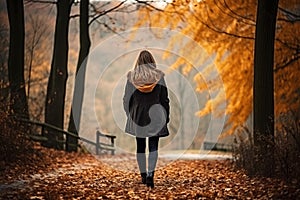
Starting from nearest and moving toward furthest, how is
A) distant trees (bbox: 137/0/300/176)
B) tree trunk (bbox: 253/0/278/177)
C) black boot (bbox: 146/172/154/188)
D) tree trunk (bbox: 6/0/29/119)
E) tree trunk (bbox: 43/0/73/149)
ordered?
black boot (bbox: 146/172/154/188)
tree trunk (bbox: 253/0/278/177)
distant trees (bbox: 137/0/300/176)
tree trunk (bbox: 6/0/29/119)
tree trunk (bbox: 43/0/73/149)

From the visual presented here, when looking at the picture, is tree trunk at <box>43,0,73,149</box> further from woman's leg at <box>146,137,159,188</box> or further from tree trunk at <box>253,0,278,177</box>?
woman's leg at <box>146,137,159,188</box>

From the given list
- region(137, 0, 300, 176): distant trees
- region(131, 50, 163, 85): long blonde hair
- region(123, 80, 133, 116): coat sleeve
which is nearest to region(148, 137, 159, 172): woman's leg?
region(123, 80, 133, 116): coat sleeve

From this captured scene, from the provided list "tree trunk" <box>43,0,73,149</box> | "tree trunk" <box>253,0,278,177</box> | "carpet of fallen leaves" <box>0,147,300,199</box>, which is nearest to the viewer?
"carpet of fallen leaves" <box>0,147,300,199</box>

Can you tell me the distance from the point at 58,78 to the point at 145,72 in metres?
6.09

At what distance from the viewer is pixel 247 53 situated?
34.7ft

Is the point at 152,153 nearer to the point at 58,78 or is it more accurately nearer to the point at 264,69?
the point at 264,69

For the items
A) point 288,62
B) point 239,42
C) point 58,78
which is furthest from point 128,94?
point 58,78

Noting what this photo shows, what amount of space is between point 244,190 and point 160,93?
1.53 m

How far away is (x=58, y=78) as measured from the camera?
41.2 ft

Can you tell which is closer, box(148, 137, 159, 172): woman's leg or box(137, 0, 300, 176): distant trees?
box(148, 137, 159, 172): woman's leg

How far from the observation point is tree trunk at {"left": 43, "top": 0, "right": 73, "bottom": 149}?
40.5ft

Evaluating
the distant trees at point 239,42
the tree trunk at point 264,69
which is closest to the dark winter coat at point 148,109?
the tree trunk at point 264,69

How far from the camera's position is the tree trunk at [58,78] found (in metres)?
12.3

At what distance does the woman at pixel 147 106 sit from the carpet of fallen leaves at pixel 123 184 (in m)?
0.47
